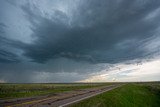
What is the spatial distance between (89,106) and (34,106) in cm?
572

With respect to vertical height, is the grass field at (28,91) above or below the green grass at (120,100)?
above

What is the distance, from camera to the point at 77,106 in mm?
15820

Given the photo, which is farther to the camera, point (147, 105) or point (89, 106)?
point (147, 105)

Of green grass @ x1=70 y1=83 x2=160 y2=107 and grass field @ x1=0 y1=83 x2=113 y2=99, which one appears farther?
grass field @ x1=0 y1=83 x2=113 y2=99

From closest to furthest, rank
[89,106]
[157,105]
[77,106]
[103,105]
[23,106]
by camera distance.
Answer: [23,106]
[77,106]
[89,106]
[103,105]
[157,105]

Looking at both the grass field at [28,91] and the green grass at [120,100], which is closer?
the green grass at [120,100]

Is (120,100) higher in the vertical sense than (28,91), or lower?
lower

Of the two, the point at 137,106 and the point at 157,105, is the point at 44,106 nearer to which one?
the point at 137,106

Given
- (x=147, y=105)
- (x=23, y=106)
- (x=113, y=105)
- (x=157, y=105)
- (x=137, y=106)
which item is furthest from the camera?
(x=157, y=105)

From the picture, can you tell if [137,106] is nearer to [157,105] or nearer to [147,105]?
[147,105]

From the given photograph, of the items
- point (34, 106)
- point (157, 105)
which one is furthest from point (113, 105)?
point (157, 105)

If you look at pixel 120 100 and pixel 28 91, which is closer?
pixel 120 100

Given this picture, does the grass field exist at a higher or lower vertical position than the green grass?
higher

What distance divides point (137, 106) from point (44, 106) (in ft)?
71.6
